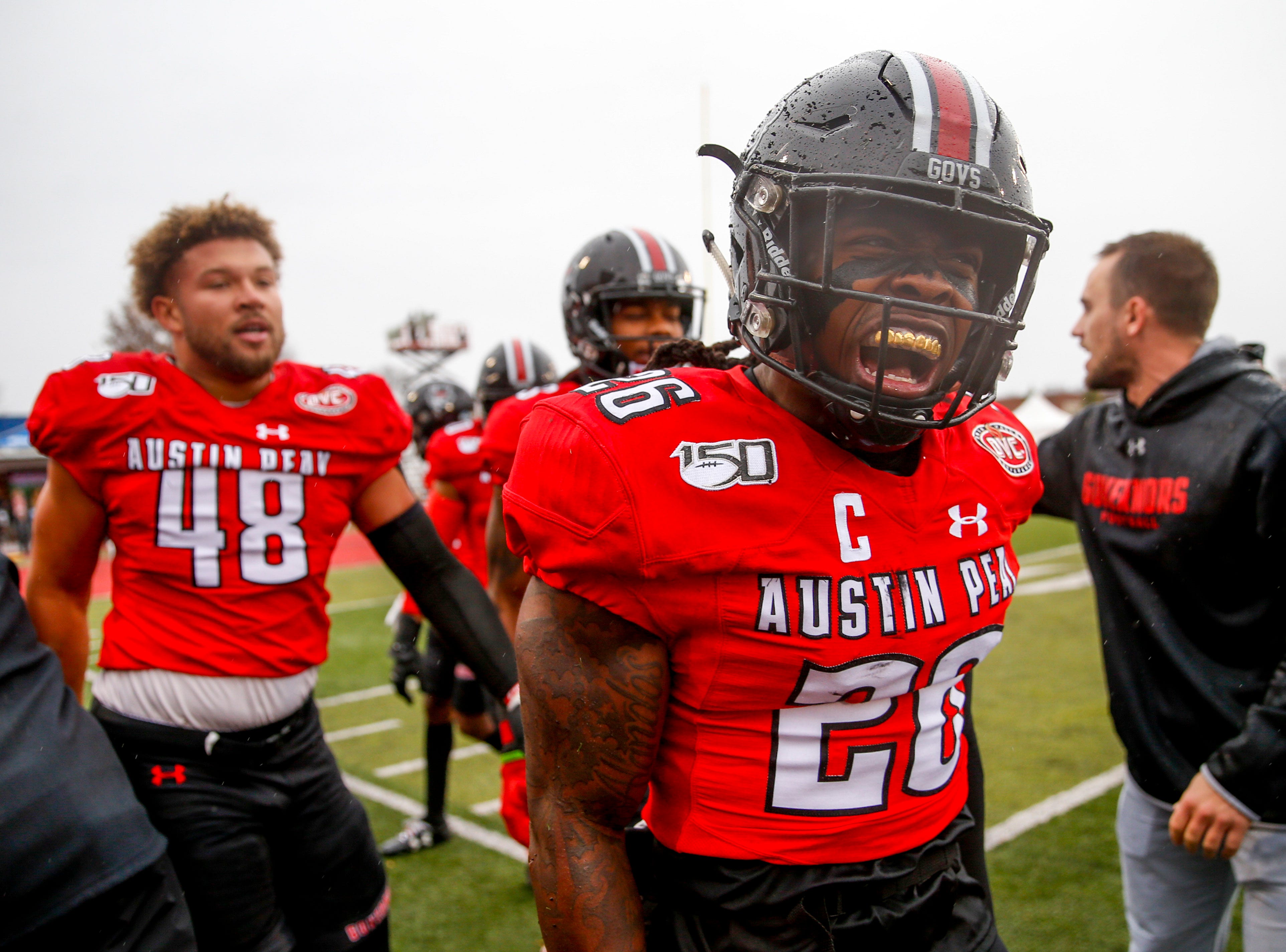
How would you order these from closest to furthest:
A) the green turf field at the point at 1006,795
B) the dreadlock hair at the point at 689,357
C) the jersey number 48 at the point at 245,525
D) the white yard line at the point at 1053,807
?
the dreadlock hair at the point at 689,357 < the jersey number 48 at the point at 245,525 < the green turf field at the point at 1006,795 < the white yard line at the point at 1053,807

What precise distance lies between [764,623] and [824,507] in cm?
19

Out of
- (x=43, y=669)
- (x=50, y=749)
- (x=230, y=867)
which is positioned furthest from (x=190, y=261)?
(x=230, y=867)

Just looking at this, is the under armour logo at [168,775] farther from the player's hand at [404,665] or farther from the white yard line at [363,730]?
the white yard line at [363,730]

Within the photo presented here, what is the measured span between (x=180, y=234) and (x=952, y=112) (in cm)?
223

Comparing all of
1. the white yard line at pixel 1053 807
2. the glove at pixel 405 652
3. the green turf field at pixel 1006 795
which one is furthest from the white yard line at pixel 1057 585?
the glove at pixel 405 652

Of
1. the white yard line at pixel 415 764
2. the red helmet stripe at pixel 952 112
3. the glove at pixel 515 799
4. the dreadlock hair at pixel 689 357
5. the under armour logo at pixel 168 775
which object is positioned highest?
the red helmet stripe at pixel 952 112

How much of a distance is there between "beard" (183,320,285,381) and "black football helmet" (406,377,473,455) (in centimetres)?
365

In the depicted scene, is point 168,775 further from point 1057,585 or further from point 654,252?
point 1057,585

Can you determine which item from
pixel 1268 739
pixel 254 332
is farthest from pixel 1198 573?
pixel 254 332

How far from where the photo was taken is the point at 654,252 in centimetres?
303

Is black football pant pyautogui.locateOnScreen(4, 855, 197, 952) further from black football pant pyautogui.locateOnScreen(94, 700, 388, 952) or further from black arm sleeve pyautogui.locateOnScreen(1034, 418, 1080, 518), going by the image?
black arm sleeve pyautogui.locateOnScreen(1034, 418, 1080, 518)

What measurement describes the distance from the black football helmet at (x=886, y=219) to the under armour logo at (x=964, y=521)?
15 cm

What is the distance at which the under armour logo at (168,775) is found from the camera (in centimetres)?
222

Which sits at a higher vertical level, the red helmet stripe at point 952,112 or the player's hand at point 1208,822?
the red helmet stripe at point 952,112
